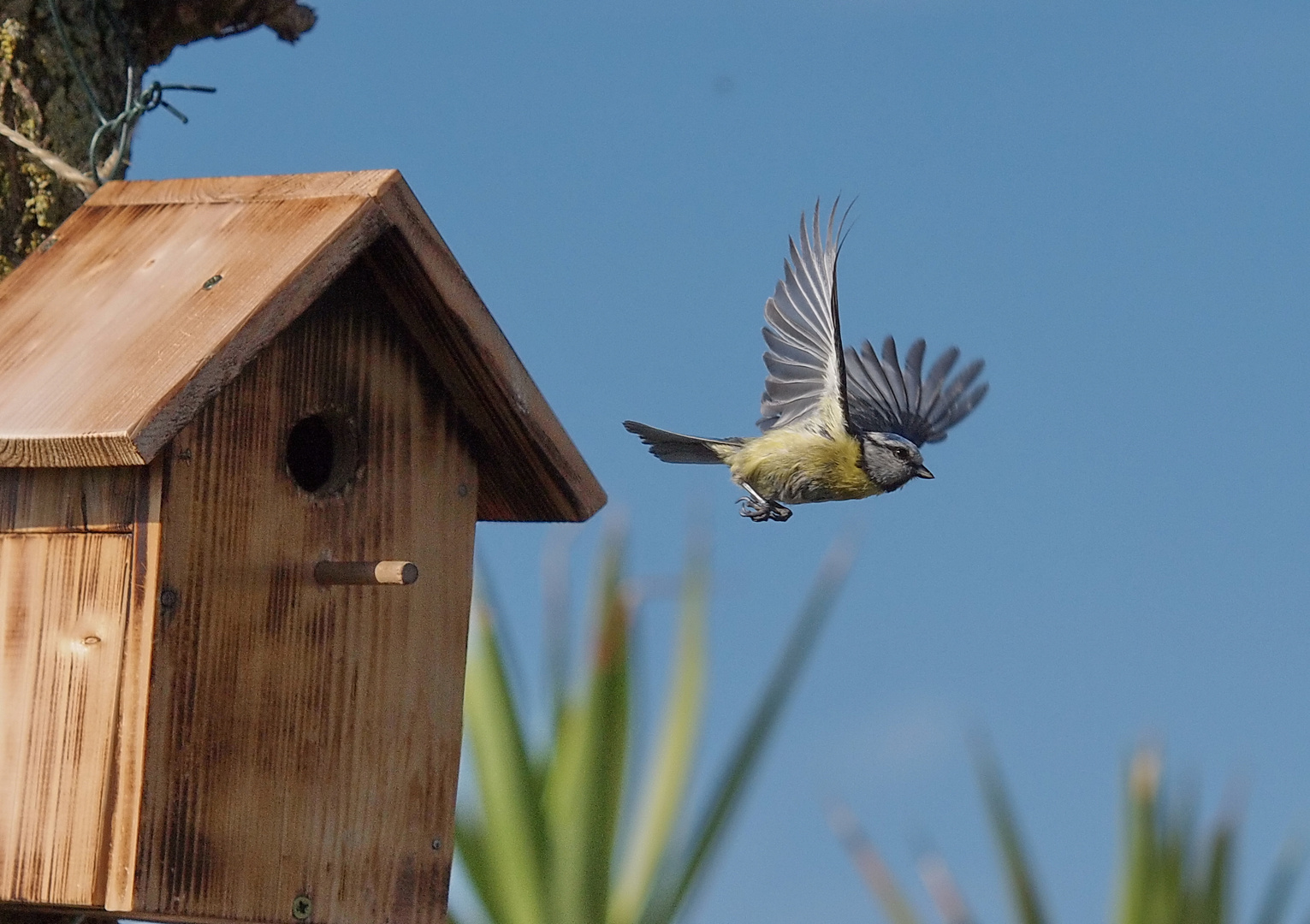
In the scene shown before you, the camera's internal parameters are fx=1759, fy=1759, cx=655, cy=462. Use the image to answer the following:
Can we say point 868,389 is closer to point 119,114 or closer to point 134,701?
point 119,114

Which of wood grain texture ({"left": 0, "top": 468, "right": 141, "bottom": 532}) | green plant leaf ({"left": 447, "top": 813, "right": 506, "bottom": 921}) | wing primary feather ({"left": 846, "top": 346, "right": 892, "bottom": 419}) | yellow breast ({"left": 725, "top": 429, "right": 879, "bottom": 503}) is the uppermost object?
wing primary feather ({"left": 846, "top": 346, "right": 892, "bottom": 419})

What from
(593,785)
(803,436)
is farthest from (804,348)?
(593,785)

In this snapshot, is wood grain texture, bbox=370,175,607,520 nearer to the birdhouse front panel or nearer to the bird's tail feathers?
the birdhouse front panel

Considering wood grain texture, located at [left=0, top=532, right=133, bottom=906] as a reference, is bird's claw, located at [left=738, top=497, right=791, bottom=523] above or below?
above

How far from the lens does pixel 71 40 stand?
11.7 ft

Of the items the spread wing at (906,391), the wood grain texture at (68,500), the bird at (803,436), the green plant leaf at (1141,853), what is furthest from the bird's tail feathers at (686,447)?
the wood grain texture at (68,500)

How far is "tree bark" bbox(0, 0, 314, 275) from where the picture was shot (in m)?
3.50

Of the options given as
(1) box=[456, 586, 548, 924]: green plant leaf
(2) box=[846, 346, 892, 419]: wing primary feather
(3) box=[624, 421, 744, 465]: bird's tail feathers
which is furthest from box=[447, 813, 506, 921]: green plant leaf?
(2) box=[846, 346, 892, 419]: wing primary feather

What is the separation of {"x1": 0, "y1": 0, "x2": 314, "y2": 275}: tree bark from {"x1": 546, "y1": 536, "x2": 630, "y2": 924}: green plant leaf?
164 centimetres

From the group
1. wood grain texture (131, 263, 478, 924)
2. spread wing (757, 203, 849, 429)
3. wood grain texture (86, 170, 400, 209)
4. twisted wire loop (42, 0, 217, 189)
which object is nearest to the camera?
wood grain texture (131, 263, 478, 924)

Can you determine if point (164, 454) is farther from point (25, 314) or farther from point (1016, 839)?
point (1016, 839)

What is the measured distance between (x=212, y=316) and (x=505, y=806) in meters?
2.03

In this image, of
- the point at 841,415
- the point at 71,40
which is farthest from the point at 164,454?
the point at 841,415

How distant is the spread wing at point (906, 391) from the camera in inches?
186
